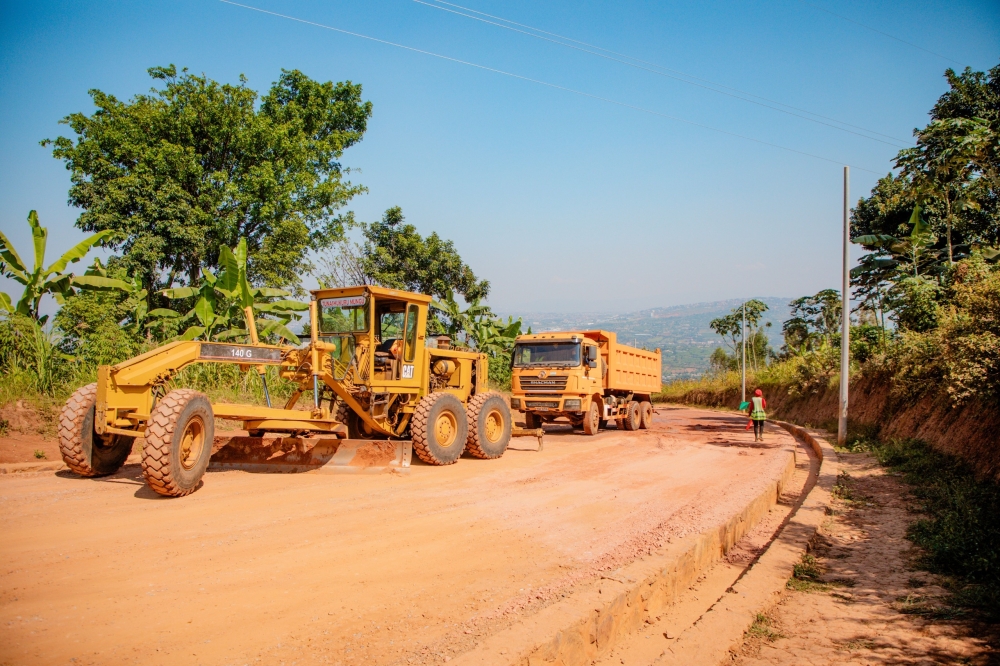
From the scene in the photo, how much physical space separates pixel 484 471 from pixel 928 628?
665 centimetres

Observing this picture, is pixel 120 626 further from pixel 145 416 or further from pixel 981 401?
pixel 981 401

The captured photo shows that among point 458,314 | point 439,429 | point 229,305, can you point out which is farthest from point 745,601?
point 458,314

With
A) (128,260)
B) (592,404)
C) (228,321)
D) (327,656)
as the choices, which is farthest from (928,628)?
(128,260)

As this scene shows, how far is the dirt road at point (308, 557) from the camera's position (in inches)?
150

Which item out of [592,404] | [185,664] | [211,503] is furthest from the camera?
[592,404]

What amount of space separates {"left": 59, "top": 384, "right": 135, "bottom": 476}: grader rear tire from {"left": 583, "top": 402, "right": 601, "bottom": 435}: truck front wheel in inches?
472

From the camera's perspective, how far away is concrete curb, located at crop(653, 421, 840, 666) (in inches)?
165

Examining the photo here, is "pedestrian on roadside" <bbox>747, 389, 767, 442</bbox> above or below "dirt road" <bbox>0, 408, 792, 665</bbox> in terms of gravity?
above

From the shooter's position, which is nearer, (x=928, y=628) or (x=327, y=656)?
(x=327, y=656)

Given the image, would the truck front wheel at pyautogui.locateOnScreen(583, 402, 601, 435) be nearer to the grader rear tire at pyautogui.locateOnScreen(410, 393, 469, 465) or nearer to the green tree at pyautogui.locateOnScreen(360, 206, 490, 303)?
the grader rear tire at pyautogui.locateOnScreen(410, 393, 469, 465)

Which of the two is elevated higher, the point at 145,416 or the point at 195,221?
the point at 195,221

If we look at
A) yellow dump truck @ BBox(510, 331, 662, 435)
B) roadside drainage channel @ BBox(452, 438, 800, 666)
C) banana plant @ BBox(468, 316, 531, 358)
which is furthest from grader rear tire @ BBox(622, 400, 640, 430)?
roadside drainage channel @ BBox(452, 438, 800, 666)

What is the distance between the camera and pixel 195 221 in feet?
63.0

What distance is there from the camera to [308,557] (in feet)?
17.9
